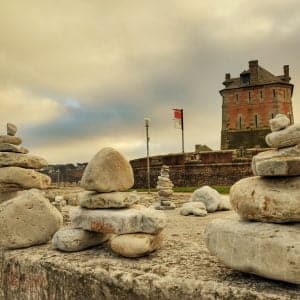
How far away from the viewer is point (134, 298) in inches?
146

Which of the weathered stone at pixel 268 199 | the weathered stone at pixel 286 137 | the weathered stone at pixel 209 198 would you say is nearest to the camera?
the weathered stone at pixel 268 199

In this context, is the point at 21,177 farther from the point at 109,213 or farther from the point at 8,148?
the point at 109,213

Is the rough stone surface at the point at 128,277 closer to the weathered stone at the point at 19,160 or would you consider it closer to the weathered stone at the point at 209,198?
the weathered stone at the point at 19,160

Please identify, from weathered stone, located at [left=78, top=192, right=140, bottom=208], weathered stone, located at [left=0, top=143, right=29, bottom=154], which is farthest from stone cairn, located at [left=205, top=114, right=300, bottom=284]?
weathered stone, located at [left=0, top=143, right=29, bottom=154]

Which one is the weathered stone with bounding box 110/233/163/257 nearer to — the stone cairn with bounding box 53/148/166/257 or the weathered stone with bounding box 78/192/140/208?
the stone cairn with bounding box 53/148/166/257

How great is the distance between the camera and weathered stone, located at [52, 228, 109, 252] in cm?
483

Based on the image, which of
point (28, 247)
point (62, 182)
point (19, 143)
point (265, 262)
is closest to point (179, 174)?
point (62, 182)

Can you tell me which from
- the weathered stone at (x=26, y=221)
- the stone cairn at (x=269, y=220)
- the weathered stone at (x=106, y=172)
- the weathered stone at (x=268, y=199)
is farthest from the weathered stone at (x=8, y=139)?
the weathered stone at (x=268, y=199)

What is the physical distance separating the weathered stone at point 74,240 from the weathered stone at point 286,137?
9.02ft

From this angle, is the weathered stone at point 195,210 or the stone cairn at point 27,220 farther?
the weathered stone at point 195,210

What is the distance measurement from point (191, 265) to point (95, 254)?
1.34m

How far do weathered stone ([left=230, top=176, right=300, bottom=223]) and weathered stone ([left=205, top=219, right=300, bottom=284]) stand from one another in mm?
87

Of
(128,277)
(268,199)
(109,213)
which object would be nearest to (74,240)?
(109,213)

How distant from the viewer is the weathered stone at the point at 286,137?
11.4ft
